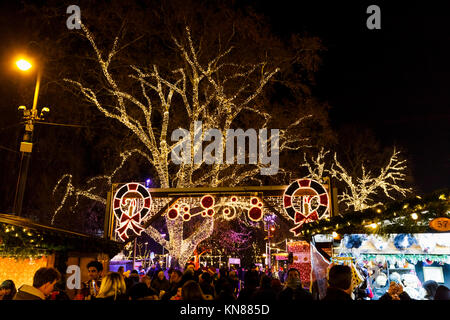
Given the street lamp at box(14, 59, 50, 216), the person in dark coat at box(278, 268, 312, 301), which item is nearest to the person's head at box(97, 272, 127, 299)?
the person in dark coat at box(278, 268, 312, 301)

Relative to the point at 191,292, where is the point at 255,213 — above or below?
above

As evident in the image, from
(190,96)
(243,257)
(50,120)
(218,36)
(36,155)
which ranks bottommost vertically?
(243,257)

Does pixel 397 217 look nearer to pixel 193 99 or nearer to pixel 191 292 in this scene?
pixel 191 292

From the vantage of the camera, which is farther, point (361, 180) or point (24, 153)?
point (361, 180)

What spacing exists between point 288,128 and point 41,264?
33.0ft

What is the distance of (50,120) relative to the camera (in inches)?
578

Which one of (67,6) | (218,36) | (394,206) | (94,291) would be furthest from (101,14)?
(394,206)

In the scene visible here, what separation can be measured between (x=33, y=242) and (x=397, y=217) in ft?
Result: 25.2

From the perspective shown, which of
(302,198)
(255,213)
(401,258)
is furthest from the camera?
(255,213)

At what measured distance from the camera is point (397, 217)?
6145 millimetres

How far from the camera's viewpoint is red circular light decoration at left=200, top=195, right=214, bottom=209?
10.8 m

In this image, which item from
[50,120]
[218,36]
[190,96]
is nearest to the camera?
[218,36]

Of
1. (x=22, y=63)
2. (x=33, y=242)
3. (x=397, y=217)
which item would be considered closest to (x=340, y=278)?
(x=397, y=217)
